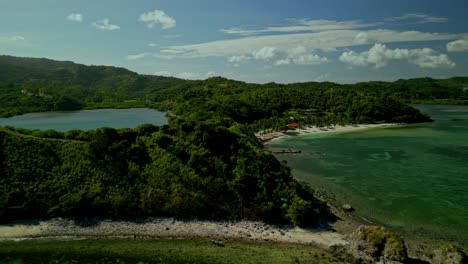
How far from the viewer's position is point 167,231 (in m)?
35.8

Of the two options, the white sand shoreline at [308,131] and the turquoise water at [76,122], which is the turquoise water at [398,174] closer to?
the white sand shoreline at [308,131]

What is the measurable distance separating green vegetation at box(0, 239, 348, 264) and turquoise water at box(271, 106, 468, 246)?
13.4m

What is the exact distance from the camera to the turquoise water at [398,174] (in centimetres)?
3972

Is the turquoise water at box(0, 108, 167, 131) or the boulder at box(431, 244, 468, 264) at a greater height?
the turquoise water at box(0, 108, 167, 131)

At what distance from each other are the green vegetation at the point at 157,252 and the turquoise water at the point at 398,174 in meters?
13.4

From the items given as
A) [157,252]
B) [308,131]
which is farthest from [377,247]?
[308,131]

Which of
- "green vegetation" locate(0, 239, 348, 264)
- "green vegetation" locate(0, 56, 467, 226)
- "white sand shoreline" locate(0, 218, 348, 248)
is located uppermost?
"green vegetation" locate(0, 56, 467, 226)

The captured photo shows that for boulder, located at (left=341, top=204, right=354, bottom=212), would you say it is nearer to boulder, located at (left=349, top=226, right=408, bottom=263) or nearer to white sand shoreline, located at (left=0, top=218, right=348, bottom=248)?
white sand shoreline, located at (left=0, top=218, right=348, bottom=248)

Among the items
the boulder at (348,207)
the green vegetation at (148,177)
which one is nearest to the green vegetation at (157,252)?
the green vegetation at (148,177)

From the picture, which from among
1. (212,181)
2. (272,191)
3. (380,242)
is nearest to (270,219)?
(272,191)

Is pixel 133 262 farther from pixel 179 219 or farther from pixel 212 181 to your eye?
pixel 212 181

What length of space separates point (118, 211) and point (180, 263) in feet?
40.2

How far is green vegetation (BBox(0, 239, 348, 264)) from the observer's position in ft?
99.2

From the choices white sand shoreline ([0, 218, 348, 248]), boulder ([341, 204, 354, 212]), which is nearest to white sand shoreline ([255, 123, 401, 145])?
boulder ([341, 204, 354, 212])
